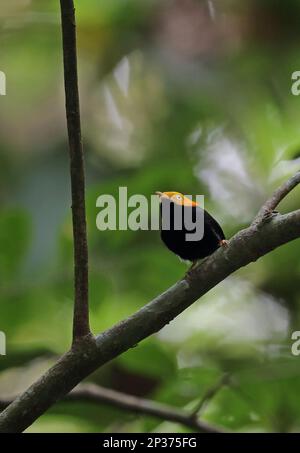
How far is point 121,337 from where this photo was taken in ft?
6.79

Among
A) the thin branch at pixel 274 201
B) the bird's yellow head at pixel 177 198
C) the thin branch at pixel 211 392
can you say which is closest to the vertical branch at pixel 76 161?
the thin branch at pixel 274 201

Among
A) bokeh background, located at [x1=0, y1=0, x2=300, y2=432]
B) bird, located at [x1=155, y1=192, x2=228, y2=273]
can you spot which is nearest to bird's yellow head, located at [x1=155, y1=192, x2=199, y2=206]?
bird, located at [x1=155, y1=192, x2=228, y2=273]

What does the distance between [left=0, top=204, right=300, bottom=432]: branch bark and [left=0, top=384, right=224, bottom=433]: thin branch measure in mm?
812

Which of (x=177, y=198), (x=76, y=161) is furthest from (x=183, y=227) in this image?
(x=76, y=161)

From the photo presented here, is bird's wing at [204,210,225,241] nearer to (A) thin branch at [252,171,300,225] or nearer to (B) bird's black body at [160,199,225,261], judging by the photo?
(B) bird's black body at [160,199,225,261]

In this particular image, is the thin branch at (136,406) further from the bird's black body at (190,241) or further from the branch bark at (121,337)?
the branch bark at (121,337)

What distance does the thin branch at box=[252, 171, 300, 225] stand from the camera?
1.96 metres

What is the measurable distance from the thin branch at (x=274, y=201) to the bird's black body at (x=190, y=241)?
0.33 metres

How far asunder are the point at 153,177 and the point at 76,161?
3.59 ft

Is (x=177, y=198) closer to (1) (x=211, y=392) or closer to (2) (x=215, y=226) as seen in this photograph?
(2) (x=215, y=226)

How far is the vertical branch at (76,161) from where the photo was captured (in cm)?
189

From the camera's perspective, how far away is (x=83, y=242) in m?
1.99
